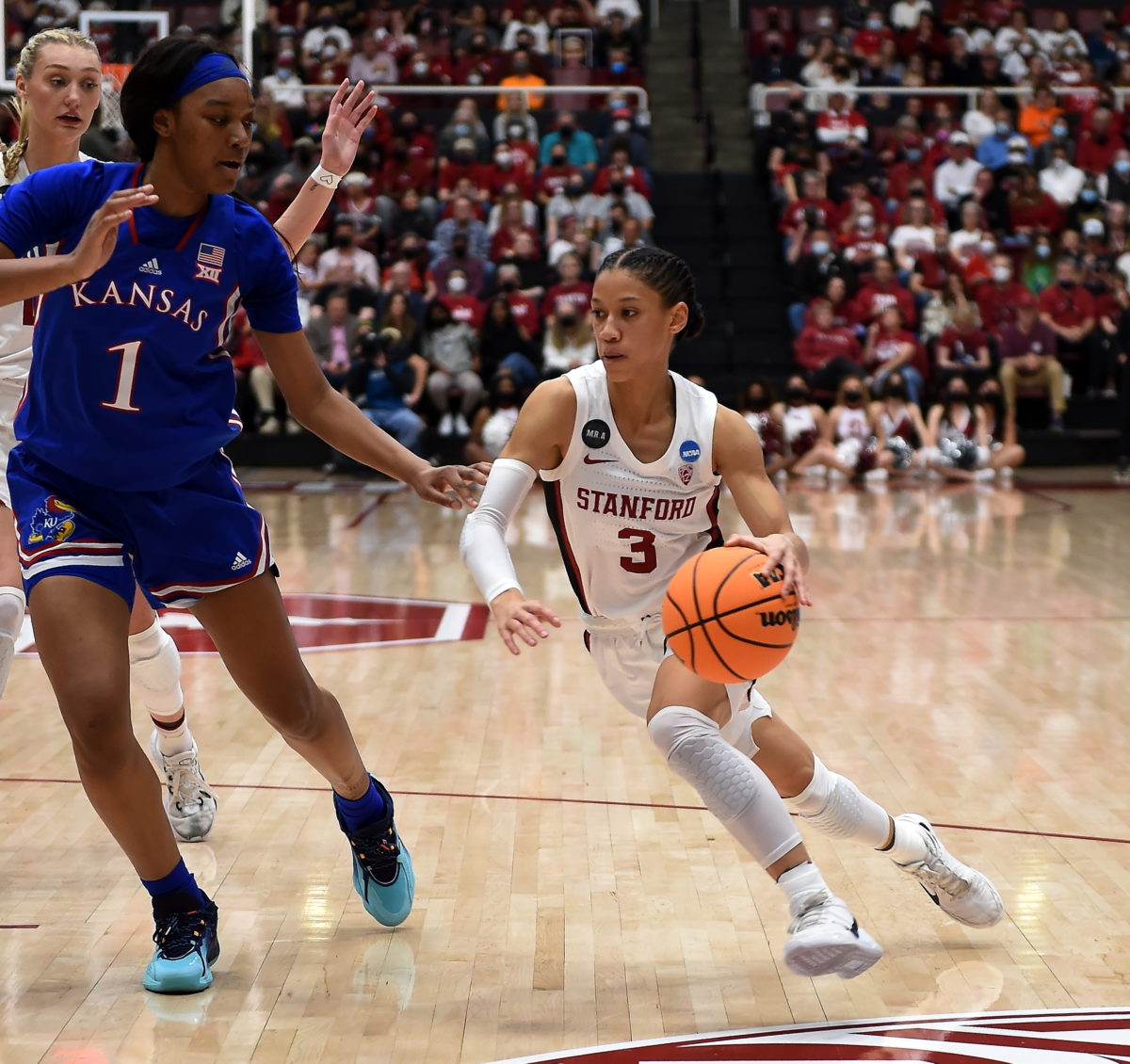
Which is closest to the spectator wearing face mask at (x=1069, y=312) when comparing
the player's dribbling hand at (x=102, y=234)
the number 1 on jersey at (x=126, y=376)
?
the number 1 on jersey at (x=126, y=376)

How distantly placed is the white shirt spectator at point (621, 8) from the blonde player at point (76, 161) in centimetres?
1624

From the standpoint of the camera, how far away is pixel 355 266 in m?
15.6

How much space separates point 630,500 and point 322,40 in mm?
16374

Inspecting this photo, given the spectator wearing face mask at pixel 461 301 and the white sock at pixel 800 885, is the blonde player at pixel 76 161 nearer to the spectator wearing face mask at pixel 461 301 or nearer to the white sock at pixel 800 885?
the white sock at pixel 800 885

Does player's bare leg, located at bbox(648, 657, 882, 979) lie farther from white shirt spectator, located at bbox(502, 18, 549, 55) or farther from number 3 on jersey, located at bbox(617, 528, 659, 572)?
white shirt spectator, located at bbox(502, 18, 549, 55)

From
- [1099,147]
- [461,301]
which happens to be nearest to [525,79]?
[461,301]

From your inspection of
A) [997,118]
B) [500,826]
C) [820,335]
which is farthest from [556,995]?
[997,118]

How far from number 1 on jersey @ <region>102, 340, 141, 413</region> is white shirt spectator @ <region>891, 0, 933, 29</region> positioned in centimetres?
1860

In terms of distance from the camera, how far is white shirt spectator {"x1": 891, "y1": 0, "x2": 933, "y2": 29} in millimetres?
20188

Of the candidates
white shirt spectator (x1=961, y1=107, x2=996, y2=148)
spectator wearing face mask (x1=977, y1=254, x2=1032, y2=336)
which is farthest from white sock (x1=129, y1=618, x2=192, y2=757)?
white shirt spectator (x1=961, y1=107, x2=996, y2=148)

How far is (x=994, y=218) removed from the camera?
17.2 metres

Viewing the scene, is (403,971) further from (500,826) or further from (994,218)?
(994,218)

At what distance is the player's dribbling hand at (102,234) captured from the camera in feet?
9.92

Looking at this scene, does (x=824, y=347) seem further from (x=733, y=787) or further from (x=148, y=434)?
(x=148, y=434)
